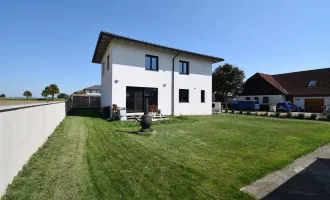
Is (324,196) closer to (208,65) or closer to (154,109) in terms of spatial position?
(154,109)

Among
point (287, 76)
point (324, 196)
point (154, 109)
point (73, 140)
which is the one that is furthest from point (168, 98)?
point (287, 76)

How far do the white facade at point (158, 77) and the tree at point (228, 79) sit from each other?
1505 cm

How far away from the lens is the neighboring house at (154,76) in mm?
12289

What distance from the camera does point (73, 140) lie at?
6078mm

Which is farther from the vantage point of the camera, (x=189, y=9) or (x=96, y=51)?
(x=96, y=51)

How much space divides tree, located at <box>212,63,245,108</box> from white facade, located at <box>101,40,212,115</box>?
49.4ft

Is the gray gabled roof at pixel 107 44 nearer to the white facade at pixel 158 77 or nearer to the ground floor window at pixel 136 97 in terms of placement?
the white facade at pixel 158 77

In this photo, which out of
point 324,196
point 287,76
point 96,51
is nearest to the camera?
point 324,196

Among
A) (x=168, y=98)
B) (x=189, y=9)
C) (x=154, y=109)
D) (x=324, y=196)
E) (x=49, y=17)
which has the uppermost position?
(x=189, y=9)

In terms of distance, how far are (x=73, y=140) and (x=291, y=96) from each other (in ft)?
112

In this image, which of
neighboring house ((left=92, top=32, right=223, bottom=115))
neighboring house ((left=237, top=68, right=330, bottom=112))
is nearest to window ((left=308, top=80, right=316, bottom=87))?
neighboring house ((left=237, top=68, right=330, bottom=112))

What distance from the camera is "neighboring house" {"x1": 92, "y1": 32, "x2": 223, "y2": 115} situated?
12289mm

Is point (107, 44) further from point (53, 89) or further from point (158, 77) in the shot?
point (53, 89)

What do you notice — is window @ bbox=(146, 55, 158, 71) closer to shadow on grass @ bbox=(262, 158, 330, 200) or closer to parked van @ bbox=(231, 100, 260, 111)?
shadow on grass @ bbox=(262, 158, 330, 200)
